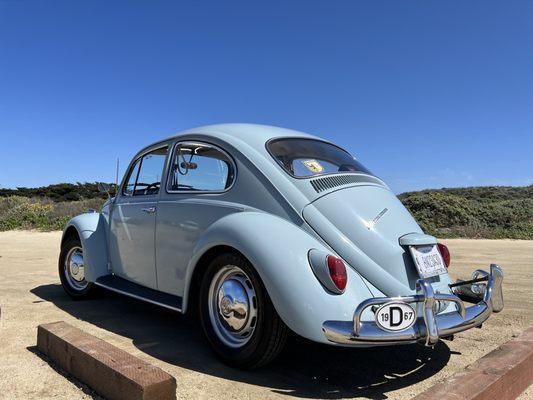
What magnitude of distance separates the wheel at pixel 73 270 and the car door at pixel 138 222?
623 millimetres

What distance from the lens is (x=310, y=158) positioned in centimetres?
371

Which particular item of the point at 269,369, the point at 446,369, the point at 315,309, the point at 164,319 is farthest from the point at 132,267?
the point at 446,369

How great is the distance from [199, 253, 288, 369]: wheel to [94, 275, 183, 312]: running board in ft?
1.25

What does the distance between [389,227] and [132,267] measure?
240 cm

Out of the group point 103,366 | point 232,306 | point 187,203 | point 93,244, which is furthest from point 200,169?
point 103,366

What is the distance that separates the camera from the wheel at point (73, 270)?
5.07 m

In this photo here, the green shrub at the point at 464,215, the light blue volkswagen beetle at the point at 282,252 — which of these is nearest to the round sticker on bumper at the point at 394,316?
the light blue volkswagen beetle at the point at 282,252

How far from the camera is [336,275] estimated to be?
2.69 metres

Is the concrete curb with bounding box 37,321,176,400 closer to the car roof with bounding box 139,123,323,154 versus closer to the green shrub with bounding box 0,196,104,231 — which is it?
the car roof with bounding box 139,123,323,154

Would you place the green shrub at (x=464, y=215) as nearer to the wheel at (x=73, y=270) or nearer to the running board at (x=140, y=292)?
the wheel at (x=73, y=270)

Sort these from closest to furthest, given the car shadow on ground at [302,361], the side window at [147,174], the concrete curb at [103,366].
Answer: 1. the concrete curb at [103,366]
2. the car shadow on ground at [302,361]
3. the side window at [147,174]

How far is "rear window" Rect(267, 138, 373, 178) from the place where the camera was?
3.46 metres

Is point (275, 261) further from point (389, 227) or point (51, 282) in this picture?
point (51, 282)

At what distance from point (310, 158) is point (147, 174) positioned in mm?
1764
